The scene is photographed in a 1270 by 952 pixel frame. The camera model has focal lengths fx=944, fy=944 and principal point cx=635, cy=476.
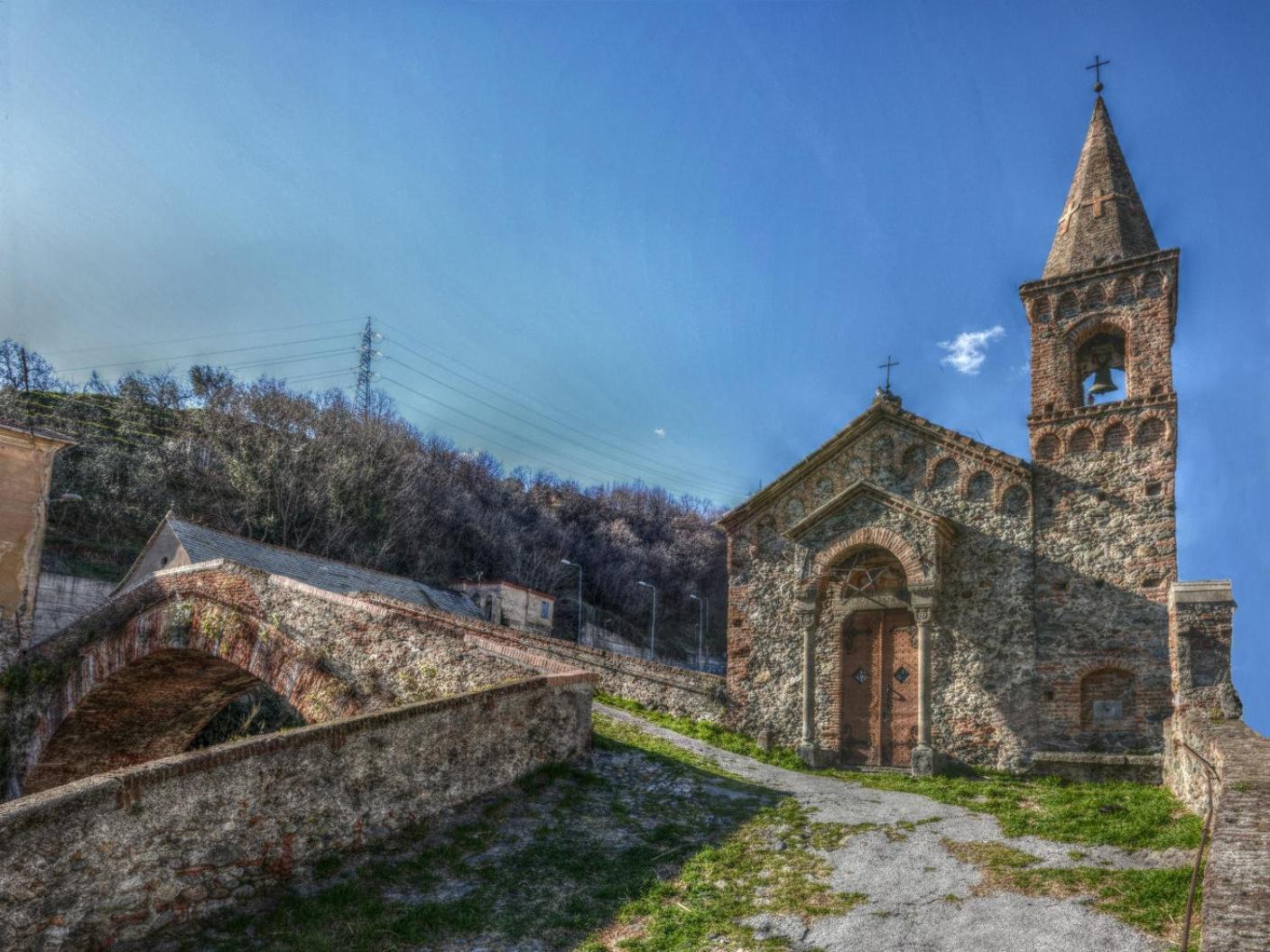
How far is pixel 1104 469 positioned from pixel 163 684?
16410 mm

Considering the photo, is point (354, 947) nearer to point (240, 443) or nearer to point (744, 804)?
point (744, 804)

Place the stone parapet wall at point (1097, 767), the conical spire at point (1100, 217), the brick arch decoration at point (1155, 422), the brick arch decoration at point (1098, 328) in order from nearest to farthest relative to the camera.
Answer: the stone parapet wall at point (1097, 767), the brick arch decoration at point (1155, 422), the brick arch decoration at point (1098, 328), the conical spire at point (1100, 217)

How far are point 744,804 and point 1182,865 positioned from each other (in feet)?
15.5

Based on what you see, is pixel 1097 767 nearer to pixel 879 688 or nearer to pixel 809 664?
pixel 879 688

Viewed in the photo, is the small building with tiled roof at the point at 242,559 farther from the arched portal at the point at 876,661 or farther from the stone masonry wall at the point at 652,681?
the arched portal at the point at 876,661

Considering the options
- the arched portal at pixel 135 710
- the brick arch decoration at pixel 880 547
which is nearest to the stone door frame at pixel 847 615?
the brick arch decoration at pixel 880 547

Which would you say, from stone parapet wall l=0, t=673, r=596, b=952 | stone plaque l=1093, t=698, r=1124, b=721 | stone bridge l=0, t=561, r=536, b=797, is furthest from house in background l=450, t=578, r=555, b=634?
stone parapet wall l=0, t=673, r=596, b=952

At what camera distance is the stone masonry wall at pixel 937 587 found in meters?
16.2

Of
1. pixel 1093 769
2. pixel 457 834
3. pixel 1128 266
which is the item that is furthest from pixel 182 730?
pixel 1128 266

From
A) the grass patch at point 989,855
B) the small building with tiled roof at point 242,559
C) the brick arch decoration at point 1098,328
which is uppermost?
the brick arch decoration at point 1098,328

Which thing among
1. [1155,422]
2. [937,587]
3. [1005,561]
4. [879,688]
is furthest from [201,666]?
[1155,422]

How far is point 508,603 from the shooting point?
3145cm

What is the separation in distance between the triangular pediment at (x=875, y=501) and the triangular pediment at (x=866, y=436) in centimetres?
5

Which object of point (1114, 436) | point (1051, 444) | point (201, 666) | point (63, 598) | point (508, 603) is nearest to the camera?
point (201, 666)
